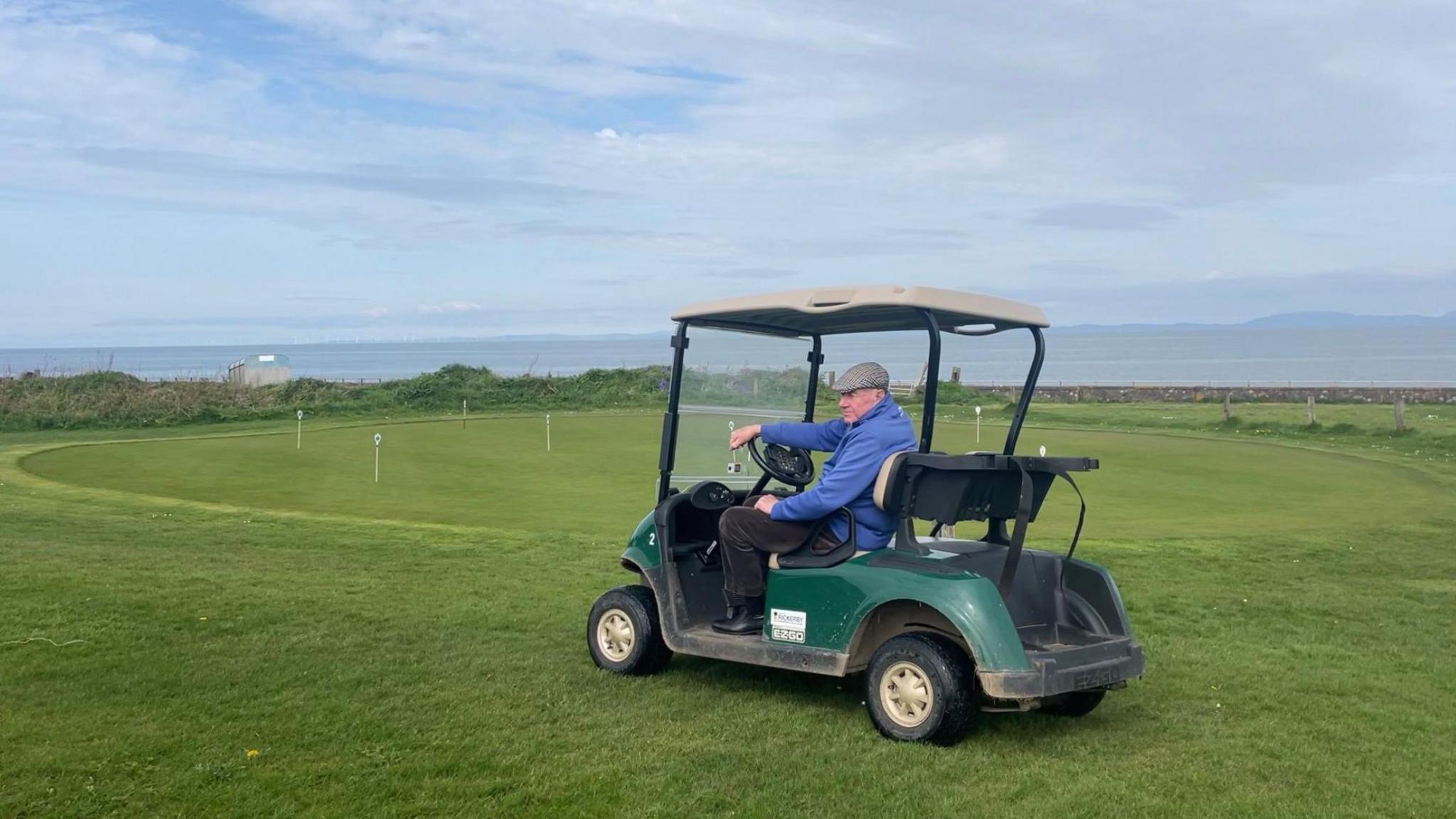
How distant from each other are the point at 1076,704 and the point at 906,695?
1.03m

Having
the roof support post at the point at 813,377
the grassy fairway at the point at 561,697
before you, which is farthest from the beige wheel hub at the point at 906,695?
the roof support post at the point at 813,377

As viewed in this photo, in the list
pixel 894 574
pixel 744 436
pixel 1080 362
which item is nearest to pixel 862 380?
pixel 744 436

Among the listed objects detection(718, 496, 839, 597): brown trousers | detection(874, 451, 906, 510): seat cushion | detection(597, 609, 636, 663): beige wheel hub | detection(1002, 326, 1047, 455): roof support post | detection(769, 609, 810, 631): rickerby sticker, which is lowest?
detection(597, 609, 636, 663): beige wheel hub

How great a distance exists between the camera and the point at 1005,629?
495 cm

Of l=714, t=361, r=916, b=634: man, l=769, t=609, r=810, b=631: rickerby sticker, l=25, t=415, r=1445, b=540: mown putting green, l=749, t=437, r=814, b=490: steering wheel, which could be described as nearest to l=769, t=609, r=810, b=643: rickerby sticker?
l=769, t=609, r=810, b=631: rickerby sticker

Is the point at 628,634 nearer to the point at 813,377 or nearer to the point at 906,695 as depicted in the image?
the point at 906,695

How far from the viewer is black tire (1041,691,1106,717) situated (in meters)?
5.59

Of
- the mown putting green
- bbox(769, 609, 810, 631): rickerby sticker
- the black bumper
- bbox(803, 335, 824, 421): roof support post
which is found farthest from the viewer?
the mown putting green

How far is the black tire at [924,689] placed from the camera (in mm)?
4934

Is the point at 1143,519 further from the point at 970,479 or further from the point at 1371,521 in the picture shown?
the point at 970,479

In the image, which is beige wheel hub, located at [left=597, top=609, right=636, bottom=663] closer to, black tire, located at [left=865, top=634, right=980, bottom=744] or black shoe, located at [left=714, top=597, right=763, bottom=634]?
black shoe, located at [left=714, top=597, right=763, bottom=634]

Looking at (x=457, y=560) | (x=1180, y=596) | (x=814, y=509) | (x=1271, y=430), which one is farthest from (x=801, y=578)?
(x=1271, y=430)

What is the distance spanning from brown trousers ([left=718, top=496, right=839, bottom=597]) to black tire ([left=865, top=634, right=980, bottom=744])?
24.3 inches

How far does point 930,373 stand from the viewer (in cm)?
549
